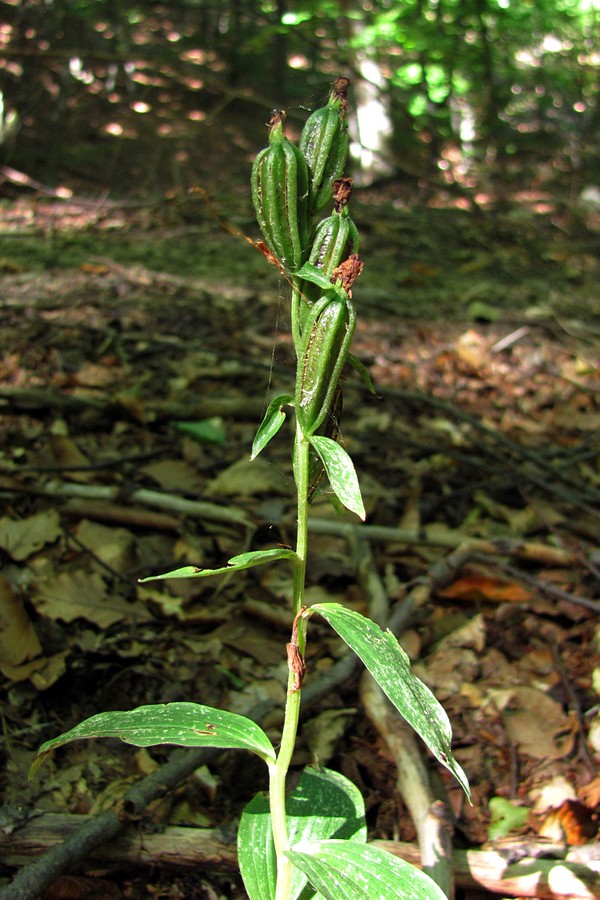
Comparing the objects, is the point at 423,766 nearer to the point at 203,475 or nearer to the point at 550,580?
the point at 550,580

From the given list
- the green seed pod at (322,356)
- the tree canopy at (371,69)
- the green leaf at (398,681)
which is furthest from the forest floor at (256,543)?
the tree canopy at (371,69)

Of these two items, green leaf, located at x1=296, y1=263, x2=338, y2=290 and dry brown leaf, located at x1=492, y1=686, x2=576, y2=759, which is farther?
dry brown leaf, located at x1=492, y1=686, x2=576, y2=759

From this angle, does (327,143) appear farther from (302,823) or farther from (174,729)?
(302,823)

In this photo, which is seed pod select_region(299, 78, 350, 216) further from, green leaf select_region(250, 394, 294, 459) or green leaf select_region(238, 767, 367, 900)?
green leaf select_region(238, 767, 367, 900)

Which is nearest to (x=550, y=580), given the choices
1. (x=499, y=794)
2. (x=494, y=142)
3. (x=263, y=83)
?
(x=499, y=794)

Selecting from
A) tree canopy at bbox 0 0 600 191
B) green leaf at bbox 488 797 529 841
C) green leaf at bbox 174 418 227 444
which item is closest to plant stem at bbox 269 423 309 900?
green leaf at bbox 488 797 529 841
